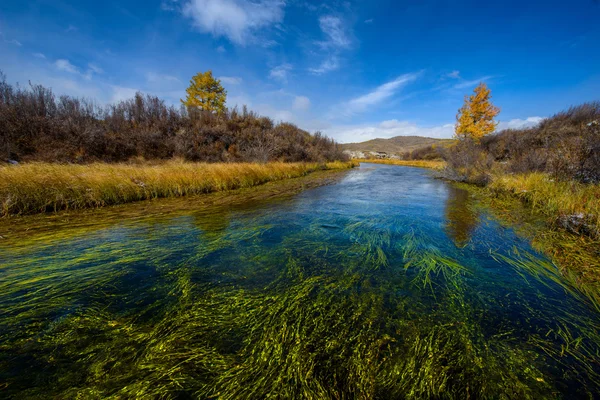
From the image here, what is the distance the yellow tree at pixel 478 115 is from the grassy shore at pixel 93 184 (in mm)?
25445

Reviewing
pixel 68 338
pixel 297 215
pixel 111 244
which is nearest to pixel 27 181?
pixel 111 244

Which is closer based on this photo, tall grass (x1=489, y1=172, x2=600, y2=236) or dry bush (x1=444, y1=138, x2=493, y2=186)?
tall grass (x1=489, y1=172, x2=600, y2=236)

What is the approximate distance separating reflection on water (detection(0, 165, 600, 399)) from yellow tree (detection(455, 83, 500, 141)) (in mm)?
25320

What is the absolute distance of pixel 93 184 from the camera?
5754mm

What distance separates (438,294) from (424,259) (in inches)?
33.7

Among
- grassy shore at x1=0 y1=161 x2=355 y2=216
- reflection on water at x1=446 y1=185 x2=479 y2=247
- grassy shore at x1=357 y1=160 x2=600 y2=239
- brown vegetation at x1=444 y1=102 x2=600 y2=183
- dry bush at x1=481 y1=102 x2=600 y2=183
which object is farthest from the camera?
brown vegetation at x1=444 y1=102 x2=600 y2=183

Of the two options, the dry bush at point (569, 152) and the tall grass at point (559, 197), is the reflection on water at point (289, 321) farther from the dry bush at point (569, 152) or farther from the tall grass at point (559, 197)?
the dry bush at point (569, 152)

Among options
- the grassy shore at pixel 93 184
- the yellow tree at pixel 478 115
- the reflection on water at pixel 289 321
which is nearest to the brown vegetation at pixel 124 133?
the grassy shore at pixel 93 184

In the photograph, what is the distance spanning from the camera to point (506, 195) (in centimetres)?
764

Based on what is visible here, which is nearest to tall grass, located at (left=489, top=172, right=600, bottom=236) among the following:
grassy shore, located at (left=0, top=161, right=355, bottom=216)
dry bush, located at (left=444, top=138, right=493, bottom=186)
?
dry bush, located at (left=444, top=138, right=493, bottom=186)

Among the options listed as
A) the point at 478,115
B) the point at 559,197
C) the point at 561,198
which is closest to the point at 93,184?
the point at 561,198

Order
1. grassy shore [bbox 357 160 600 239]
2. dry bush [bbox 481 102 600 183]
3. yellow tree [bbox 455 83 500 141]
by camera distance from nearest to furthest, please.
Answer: grassy shore [bbox 357 160 600 239], dry bush [bbox 481 102 600 183], yellow tree [bbox 455 83 500 141]

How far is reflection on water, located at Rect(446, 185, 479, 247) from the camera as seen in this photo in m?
4.00

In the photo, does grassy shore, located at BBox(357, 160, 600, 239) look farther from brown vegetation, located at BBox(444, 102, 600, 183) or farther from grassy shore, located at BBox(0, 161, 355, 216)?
grassy shore, located at BBox(0, 161, 355, 216)
